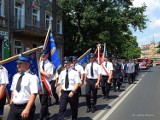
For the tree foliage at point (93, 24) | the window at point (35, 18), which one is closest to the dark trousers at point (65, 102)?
the window at point (35, 18)

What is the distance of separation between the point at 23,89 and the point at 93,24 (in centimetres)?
3011

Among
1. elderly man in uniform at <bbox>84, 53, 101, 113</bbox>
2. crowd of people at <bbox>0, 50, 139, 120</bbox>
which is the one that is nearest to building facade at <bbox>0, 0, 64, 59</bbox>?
crowd of people at <bbox>0, 50, 139, 120</bbox>

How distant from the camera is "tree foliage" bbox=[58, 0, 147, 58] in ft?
118

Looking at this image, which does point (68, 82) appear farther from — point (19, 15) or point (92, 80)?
point (19, 15)

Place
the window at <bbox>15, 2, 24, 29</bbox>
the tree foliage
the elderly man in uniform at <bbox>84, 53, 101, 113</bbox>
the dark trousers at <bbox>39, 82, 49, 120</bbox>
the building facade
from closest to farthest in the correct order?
the dark trousers at <bbox>39, 82, 49, 120</bbox>, the elderly man in uniform at <bbox>84, 53, 101, 113</bbox>, the building facade, the window at <bbox>15, 2, 24, 29</bbox>, the tree foliage

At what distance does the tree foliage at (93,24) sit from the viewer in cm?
3597

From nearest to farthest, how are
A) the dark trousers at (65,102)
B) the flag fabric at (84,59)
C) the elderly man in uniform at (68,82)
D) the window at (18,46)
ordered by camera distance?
the dark trousers at (65,102) < the elderly man in uniform at (68,82) < the flag fabric at (84,59) < the window at (18,46)

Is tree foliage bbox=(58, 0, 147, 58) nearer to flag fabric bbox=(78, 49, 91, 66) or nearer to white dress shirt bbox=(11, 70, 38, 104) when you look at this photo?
flag fabric bbox=(78, 49, 91, 66)

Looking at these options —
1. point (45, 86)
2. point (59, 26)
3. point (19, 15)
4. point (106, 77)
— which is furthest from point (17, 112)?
point (59, 26)

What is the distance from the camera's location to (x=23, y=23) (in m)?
27.9

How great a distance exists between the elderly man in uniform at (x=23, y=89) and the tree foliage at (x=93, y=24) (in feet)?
97.3

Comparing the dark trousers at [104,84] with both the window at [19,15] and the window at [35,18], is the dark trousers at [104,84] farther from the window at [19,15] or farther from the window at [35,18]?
the window at [35,18]

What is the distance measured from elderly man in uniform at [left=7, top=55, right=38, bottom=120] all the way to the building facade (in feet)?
66.1

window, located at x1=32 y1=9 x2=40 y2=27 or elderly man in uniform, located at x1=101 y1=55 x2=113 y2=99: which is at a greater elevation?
window, located at x1=32 y1=9 x2=40 y2=27
